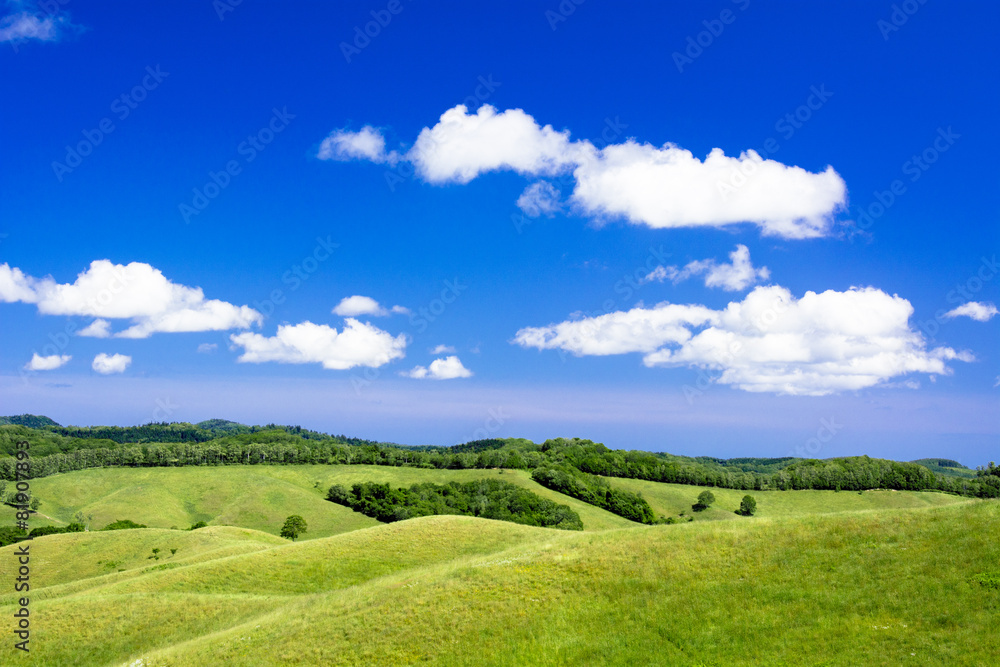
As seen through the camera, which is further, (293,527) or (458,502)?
(458,502)

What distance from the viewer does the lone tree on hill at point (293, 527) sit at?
137125mm

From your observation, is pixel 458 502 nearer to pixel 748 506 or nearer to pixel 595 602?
pixel 748 506

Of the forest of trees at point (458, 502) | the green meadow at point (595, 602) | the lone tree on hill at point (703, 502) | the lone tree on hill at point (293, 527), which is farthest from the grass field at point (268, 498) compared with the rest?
the green meadow at point (595, 602)

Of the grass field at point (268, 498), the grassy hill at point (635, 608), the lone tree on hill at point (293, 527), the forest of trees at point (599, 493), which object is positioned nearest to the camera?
the grassy hill at point (635, 608)

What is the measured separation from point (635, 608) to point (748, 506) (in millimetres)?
167153

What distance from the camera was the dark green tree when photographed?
179 meters

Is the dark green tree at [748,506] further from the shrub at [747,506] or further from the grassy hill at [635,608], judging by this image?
the grassy hill at [635,608]

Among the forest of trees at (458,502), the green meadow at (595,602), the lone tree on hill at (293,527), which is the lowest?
the lone tree on hill at (293,527)

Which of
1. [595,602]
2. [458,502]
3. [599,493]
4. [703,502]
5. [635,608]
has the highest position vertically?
[635,608]

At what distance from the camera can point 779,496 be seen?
191m

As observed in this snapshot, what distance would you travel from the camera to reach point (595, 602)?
33.2 m

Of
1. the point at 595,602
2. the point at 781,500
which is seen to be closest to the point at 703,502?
the point at 781,500

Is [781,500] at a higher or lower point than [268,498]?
higher

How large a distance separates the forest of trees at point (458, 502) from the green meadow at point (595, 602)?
99.2 metres
